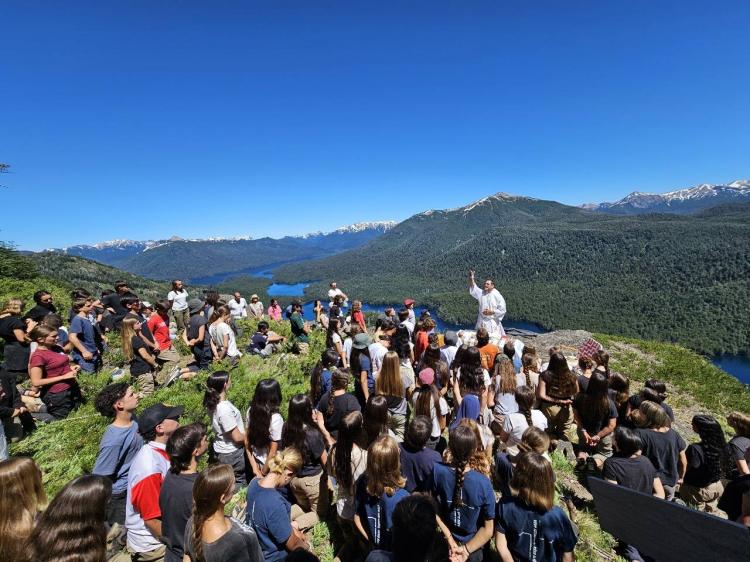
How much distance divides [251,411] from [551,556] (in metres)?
3.65

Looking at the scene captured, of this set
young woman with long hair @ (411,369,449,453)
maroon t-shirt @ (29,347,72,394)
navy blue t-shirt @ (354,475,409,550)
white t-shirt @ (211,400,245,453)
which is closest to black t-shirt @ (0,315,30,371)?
maroon t-shirt @ (29,347,72,394)

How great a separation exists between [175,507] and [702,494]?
Result: 6716 millimetres

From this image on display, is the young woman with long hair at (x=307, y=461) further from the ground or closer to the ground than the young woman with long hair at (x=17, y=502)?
closer to the ground

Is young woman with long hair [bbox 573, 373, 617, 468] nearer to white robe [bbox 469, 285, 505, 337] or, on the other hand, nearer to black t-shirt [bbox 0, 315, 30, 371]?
A: white robe [bbox 469, 285, 505, 337]

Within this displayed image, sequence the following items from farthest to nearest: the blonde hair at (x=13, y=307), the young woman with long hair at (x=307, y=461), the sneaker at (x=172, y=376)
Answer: the sneaker at (x=172, y=376) → the blonde hair at (x=13, y=307) → the young woman with long hair at (x=307, y=461)

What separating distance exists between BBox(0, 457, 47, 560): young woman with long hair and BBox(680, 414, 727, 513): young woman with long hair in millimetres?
7193

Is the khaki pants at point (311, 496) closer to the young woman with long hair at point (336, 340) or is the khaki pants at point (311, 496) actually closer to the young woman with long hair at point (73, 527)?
the young woman with long hair at point (73, 527)

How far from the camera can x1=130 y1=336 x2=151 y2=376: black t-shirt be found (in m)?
7.16

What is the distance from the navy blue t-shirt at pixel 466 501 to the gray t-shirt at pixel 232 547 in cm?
181

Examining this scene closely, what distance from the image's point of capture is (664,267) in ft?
532

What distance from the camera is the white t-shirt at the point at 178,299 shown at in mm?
12117

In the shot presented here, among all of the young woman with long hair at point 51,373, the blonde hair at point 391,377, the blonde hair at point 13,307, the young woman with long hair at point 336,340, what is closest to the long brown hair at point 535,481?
the blonde hair at point 391,377

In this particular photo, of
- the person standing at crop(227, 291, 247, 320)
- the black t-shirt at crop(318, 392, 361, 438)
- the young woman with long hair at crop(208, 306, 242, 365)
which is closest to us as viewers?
the black t-shirt at crop(318, 392, 361, 438)

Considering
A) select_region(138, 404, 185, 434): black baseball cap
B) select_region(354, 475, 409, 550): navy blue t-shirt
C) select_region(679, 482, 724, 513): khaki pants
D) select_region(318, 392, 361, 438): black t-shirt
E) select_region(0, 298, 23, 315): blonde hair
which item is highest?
select_region(0, 298, 23, 315): blonde hair
